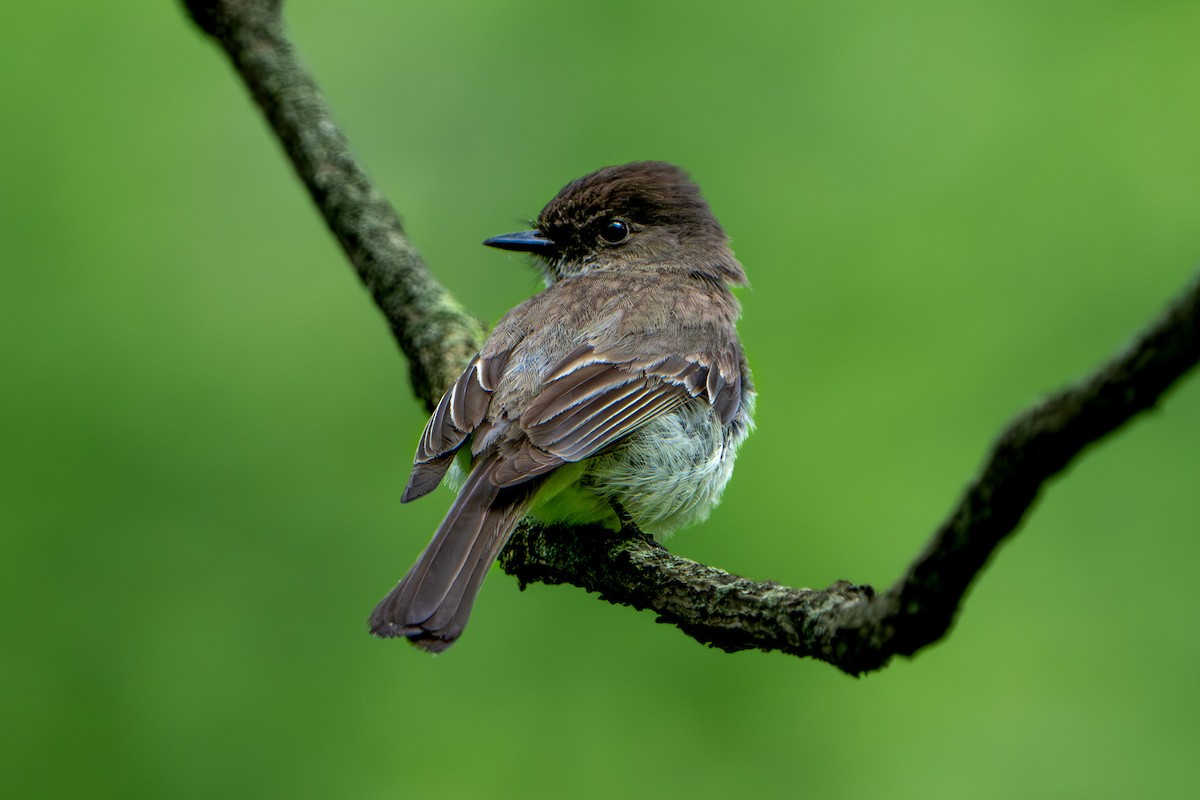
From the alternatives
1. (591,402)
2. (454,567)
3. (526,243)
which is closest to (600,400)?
(591,402)

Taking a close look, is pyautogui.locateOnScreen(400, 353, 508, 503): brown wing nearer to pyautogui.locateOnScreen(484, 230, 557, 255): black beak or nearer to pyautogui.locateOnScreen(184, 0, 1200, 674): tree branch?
pyautogui.locateOnScreen(184, 0, 1200, 674): tree branch

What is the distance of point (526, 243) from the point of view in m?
6.21

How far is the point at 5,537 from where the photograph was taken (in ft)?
20.3

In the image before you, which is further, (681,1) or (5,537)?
(681,1)

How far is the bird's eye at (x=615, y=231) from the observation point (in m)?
6.32

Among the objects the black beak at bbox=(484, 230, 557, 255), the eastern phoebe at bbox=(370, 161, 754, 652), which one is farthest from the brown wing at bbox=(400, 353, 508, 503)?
the black beak at bbox=(484, 230, 557, 255)

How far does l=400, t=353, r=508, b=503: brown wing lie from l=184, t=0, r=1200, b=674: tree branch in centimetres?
49

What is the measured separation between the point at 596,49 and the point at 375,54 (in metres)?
1.46

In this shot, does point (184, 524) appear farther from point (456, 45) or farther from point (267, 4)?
point (456, 45)

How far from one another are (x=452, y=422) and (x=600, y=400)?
22.1 inches

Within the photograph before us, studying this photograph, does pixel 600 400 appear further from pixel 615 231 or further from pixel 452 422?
pixel 615 231

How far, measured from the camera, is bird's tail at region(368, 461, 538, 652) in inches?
141

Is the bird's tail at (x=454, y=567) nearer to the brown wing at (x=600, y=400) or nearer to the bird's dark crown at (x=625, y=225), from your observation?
the brown wing at (x=600, y=400)

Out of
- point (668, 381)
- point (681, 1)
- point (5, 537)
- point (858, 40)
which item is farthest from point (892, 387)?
point (5, 537)
